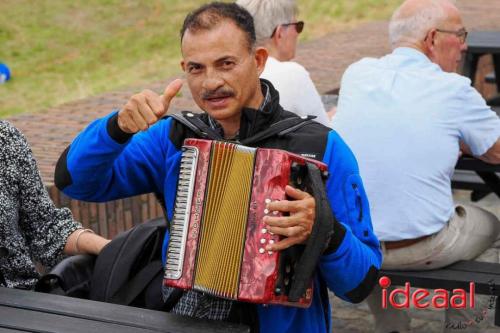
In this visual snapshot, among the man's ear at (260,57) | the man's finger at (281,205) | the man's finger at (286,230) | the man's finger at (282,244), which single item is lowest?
the man's finger at (282,244)

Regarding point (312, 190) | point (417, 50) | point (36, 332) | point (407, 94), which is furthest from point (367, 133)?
point (36, 332)

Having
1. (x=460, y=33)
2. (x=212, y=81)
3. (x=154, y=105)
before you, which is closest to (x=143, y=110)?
(x=154, y=105)

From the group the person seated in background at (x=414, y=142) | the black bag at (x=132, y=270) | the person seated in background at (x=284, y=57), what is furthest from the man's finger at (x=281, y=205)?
the person seated in background at (x=284, y=57)

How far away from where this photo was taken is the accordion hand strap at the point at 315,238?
2.45m

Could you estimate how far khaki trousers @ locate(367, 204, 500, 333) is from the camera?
4047 millimetres

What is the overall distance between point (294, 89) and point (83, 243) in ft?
4.44

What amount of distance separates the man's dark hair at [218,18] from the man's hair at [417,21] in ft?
5.17

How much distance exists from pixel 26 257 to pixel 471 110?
1.88 meters

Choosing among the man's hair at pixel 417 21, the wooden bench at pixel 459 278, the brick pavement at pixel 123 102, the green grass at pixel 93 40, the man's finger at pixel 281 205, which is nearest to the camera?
the man's finger at pixel 281 205

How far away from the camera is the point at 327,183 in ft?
8.79

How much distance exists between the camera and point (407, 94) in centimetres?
399

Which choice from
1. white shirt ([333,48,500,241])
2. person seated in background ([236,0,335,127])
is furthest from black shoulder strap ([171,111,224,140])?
person seated in background ([236,0,335,127])

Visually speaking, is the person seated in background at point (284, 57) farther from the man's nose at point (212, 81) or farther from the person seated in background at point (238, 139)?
the man's nose at point (212, 81)

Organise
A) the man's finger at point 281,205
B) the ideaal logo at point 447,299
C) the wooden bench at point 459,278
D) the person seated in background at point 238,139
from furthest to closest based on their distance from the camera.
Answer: the ideaal logo at point 447,299 → the wooden bench at point 459,278 → the person seated in background at point 238,139 → the man's finger at point 281,205
